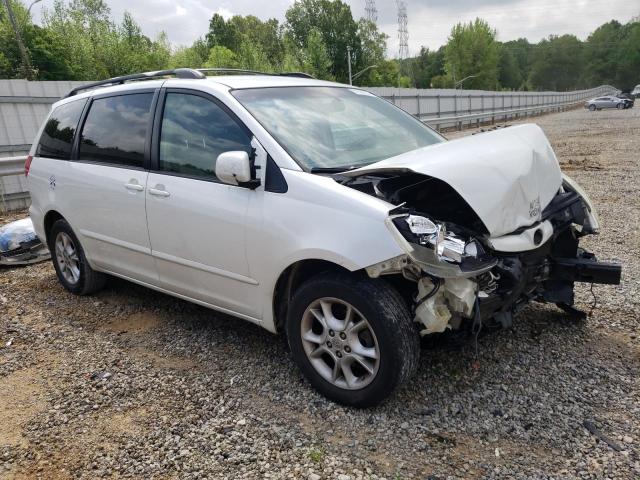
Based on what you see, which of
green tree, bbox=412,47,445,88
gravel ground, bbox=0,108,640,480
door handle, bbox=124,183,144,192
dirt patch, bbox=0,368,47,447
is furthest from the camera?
green tree, bbox=412,47,445,88

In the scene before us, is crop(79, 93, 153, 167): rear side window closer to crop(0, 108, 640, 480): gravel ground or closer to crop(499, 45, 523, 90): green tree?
crop(0, 108, 640, 480): gravel ground

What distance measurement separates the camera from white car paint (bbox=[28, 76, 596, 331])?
2.73 metres

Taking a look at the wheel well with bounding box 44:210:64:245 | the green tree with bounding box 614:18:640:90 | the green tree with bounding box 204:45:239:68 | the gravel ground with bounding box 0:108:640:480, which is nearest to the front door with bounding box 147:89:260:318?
the gravel ground with bounding box 0:108:640:480

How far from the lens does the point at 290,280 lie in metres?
3.10

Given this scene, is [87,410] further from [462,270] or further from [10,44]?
[10,44]

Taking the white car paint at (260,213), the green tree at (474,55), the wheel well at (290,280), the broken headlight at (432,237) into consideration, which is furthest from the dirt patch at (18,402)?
the green tree at (474,55)

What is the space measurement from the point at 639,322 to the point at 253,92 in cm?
321

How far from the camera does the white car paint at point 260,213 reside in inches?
108

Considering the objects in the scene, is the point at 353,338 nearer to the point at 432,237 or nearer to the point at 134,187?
the point at 432,237

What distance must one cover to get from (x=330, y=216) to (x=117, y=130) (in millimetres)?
2271

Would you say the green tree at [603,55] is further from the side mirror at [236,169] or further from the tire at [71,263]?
the side mirror at [236,169]

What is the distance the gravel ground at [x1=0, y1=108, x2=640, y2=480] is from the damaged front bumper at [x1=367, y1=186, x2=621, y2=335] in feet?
1.07

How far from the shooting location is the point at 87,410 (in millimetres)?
3078

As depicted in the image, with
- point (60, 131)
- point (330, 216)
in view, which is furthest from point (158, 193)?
point (60, 131)
